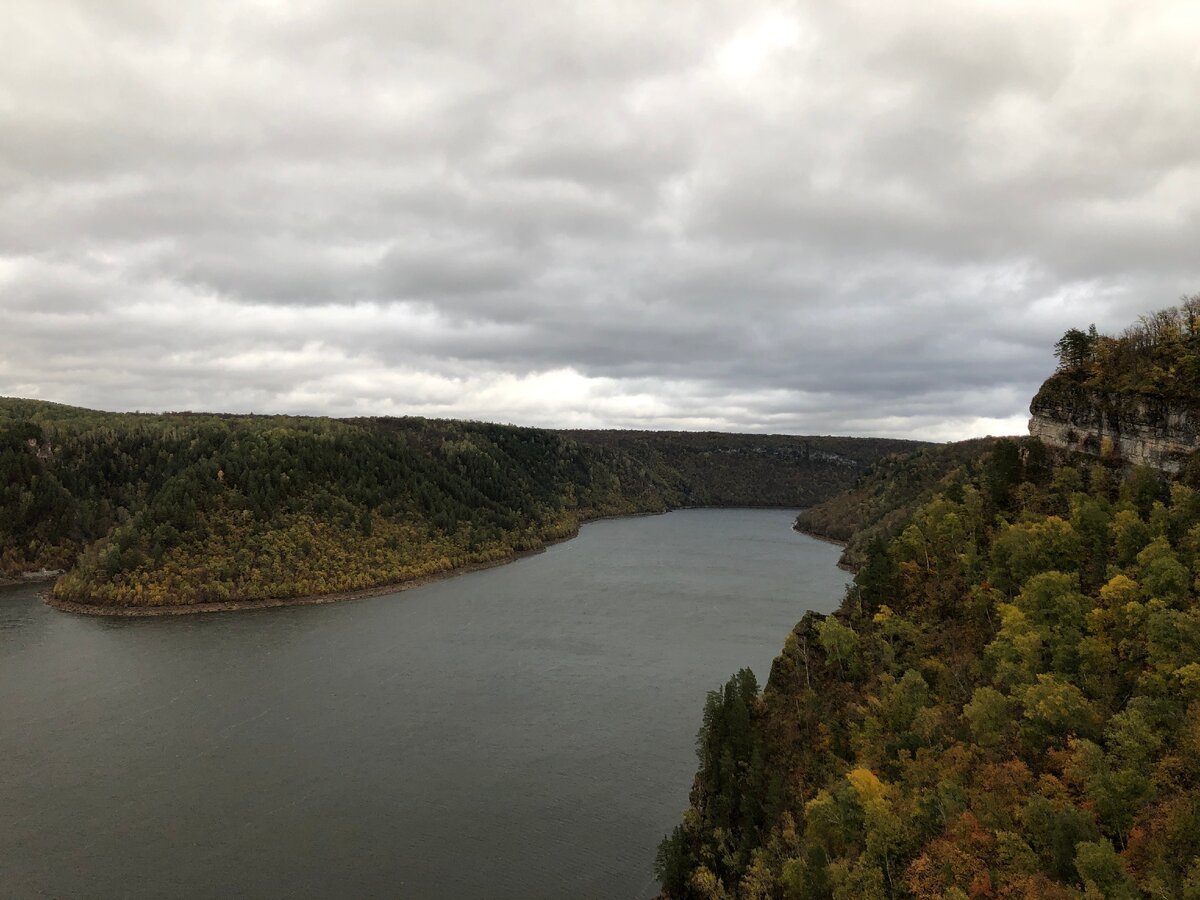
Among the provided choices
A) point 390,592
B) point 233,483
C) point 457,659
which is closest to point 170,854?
point 457,659

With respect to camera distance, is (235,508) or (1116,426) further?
(235,508)

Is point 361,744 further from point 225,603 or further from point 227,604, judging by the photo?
point 225,603

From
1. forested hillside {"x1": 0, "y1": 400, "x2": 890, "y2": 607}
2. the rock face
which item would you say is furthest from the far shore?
the rock face

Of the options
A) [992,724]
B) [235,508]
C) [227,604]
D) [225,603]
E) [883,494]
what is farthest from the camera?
[883,494]

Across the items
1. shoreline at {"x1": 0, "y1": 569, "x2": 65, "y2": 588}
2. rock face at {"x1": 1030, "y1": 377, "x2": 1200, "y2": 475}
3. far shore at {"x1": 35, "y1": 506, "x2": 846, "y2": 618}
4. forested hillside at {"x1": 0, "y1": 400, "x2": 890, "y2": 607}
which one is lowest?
shoreline at {"x1": 0, "y1": 569, "x2": 65, "y2": 588}

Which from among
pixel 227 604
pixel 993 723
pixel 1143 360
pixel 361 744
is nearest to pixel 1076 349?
pixel 1143 360

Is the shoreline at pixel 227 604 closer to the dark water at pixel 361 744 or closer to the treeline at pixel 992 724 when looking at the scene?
the dark water at pixel 361 744

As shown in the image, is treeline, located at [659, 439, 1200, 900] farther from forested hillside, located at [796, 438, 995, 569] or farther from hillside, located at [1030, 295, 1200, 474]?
forested hillside, located at [796, 438, 995, 569]
